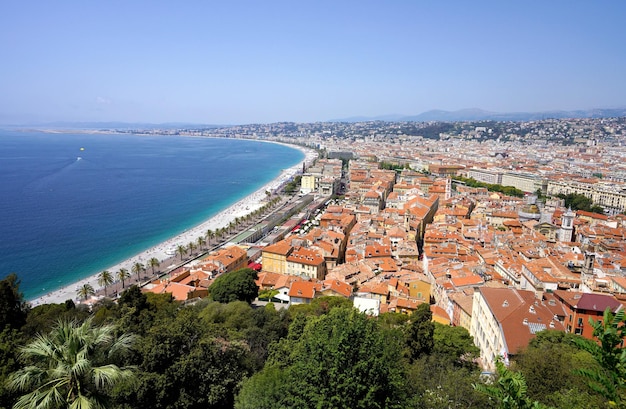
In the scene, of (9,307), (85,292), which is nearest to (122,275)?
(85,292)

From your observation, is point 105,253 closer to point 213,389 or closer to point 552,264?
point 213,389

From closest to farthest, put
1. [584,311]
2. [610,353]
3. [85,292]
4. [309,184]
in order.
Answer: [610,353] → [584,311] → [85,292] → [309,184]

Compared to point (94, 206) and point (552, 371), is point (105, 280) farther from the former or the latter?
point (94, 206)

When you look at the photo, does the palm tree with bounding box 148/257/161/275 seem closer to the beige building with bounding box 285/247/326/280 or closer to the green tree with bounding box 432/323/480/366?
the beige building with bounding box 285/247/326/280

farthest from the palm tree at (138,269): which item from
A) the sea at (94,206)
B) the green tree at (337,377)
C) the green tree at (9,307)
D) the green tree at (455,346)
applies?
the green tree at (337,377)

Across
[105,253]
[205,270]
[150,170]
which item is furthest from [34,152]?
[205,270]

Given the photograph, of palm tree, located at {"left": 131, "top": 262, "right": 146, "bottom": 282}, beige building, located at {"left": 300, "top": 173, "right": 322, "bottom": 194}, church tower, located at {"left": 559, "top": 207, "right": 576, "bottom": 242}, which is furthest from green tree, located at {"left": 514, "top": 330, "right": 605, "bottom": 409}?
beige building, located at {"left": 300, "top": 173, "right": 322, "bottom": 194}
